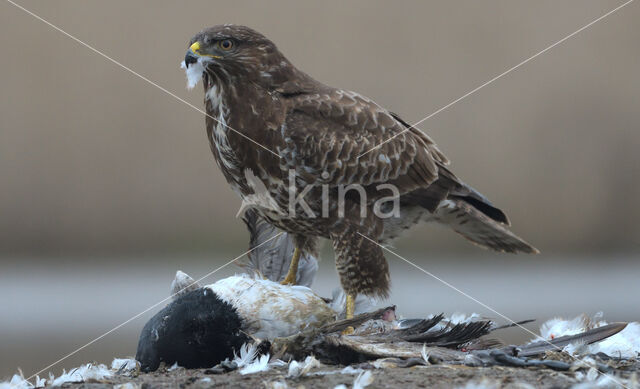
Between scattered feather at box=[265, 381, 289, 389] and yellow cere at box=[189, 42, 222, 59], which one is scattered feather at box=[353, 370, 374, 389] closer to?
scattered feather at box=[265, 381, 289, 389]

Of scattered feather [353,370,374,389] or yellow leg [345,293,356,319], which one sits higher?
yellow leg [345,293,356,319]

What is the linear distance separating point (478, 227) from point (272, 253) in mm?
1335

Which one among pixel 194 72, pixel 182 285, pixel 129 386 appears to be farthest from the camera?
pixel 194 72

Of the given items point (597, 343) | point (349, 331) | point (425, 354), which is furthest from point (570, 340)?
point (349, 331)

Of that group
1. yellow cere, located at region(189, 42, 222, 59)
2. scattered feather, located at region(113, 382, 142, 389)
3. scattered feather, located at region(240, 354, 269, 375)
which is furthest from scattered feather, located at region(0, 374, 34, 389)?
yellow cere, located at region(189, 42, 222, 59)

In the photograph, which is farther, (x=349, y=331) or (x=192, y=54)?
(x=192, y=54)

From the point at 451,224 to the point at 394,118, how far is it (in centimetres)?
79

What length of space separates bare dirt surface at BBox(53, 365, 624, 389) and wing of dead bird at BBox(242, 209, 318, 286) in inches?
55.0

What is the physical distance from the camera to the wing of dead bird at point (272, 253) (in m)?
4.80

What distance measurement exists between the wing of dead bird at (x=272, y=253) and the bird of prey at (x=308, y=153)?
0.31 ft

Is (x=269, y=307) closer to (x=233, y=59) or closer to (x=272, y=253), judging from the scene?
(x=272, y=253)

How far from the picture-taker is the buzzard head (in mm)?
4336

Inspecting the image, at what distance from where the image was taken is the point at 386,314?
4020 millimetres

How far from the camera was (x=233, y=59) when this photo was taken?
439cm
